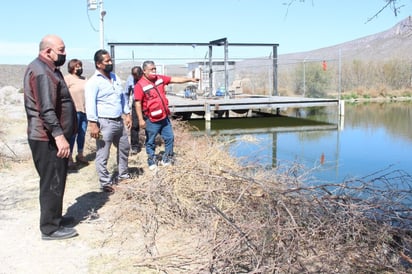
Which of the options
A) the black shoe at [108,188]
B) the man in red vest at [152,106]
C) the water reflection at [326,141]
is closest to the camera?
the black shoe at [108,188]

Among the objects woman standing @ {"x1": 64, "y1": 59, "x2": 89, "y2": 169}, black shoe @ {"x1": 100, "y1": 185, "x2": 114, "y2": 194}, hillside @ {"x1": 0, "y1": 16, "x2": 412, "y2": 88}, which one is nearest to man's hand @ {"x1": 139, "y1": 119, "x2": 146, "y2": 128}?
black shoe @ {"x1": 100, "y1": 185, "x2": 114, "y2": 194}

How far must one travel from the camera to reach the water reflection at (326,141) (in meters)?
8.24

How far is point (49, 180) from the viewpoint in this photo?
4.05 meters

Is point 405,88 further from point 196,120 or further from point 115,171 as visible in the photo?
point 115,171

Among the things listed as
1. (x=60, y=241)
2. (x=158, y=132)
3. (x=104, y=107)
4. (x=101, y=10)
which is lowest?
(x=60, y=241)

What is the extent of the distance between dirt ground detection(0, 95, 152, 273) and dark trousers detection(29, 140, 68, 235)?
20cm

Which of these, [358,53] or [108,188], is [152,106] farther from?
[358,53]

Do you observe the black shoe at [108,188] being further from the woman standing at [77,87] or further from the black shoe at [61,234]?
the woman standing at [77,87]

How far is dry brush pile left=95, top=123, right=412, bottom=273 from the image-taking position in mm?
3262

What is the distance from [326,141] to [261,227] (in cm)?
1024

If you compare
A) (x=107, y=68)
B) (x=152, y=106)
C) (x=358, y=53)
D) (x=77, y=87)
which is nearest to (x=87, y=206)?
(x=107, y=68)

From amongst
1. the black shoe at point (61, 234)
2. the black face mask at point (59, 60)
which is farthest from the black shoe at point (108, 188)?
the black face mask at point (59, 60)

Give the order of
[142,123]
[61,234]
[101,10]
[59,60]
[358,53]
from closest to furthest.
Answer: [59,60], [61,234], [142,123], [101,10], [358,53]

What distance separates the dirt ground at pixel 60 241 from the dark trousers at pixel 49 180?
0.20m
